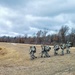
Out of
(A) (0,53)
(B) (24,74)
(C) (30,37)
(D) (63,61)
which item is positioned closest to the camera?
(B) (24,74)

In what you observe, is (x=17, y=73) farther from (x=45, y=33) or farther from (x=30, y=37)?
(x=30, y=37)

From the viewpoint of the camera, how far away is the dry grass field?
25.2m

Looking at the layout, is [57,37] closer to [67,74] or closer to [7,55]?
[7,55]

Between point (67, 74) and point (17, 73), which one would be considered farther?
point (17, 73)

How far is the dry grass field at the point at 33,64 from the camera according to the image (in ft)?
82.5

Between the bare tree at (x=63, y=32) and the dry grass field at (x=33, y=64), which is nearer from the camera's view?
the dry grass field at (x=33, y=64)

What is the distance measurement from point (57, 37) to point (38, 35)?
20692mm

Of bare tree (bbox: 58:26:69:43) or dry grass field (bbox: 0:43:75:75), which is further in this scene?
bare tree (bbox: 58:26:69:43)

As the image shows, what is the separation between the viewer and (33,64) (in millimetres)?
31688

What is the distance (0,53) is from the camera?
44781 millimetres

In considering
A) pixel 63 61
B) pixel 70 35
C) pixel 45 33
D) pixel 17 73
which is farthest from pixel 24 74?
pixel 45 33

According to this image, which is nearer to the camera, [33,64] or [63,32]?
[33,64]

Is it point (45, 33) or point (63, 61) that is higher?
point (45, 33)

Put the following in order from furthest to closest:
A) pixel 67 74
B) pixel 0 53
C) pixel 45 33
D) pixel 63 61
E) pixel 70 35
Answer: pixel 45 33 < pixel 70 35 < pixel 0 53 < pixel 63 61 < pixel 67 74
